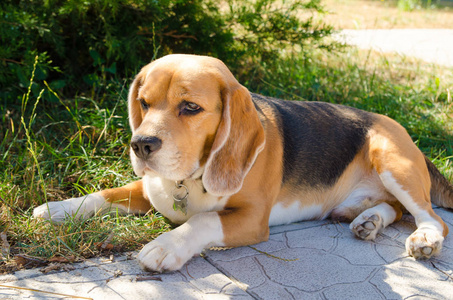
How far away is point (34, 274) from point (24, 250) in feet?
1.07

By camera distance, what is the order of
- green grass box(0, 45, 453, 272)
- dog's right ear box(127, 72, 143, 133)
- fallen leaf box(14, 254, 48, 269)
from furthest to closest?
1. dog's right ear box(127, 72, 143, 133)
2. green grass box(0, 45, 453, 272)
3. fallen leaf box(14, 254, 48, 269)

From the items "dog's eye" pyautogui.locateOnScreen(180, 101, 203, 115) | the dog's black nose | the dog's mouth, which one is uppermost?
"dog's eye" pyautogui.locateOnScreen(180, 101, 203, 115)

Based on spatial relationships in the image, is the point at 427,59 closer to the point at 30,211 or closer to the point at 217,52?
the point at 217,52

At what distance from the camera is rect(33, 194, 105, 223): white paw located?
315 cm

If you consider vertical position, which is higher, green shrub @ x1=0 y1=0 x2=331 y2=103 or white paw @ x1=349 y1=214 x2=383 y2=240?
green shrub @ x1=0 y1=0 x2=331 y2=103

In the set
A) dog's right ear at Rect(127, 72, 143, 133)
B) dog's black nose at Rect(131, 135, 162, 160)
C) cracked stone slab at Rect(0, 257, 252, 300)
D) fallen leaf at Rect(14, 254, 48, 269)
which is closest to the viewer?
cracked stone slab at Rect(0, 257, 252, 300)

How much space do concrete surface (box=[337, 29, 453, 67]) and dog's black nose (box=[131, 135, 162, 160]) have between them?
16.3ft

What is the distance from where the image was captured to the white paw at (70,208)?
10.3ft

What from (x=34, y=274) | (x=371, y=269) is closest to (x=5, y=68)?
(x=34, y=274)

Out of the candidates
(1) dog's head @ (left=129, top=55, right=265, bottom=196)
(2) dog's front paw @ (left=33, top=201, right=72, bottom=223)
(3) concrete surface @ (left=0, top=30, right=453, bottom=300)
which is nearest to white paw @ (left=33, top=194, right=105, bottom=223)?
(2) dog's front paw @ (left=33, top=201, right=72, bottom=223)

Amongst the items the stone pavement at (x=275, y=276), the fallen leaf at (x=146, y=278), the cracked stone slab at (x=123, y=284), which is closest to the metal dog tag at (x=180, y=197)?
the stone pavement at (x=275, y=276)

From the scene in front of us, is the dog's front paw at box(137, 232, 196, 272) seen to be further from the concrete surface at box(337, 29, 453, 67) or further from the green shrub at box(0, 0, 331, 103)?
the concrete surface at box(337, 29, 453, 67)

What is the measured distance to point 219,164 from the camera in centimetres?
290

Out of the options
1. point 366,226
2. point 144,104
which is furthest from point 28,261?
point 366,226
